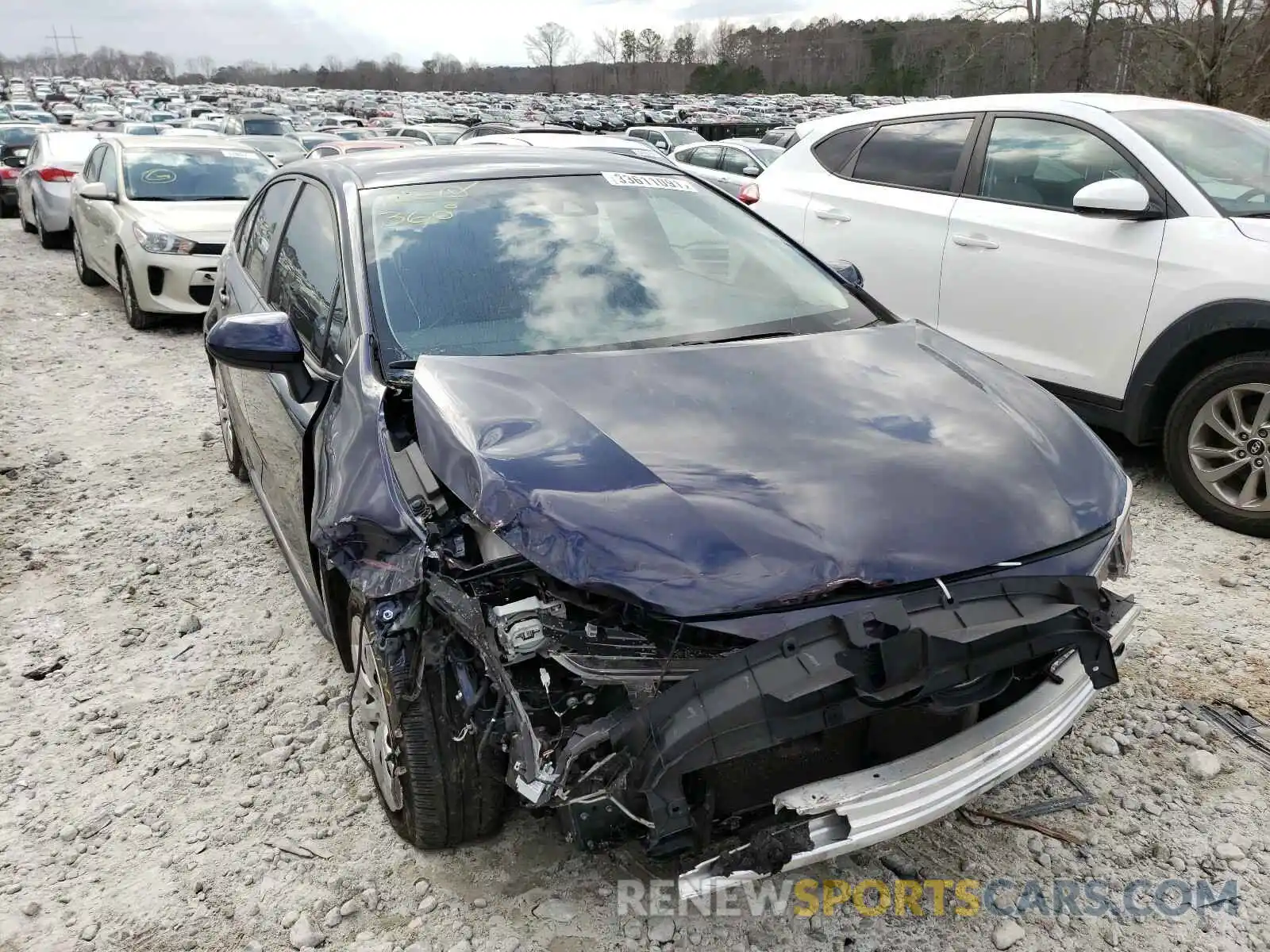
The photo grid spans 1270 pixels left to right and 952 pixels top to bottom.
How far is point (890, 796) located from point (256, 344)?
214cm

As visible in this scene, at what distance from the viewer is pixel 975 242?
193 inches

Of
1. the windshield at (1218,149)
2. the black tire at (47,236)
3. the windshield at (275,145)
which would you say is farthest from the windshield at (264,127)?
the windshield at (1218,149)

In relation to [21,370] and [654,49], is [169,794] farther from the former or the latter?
[654,49]

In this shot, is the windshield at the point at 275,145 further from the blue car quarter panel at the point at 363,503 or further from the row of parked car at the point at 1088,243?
the blue car quarter panel at the point at 363,503

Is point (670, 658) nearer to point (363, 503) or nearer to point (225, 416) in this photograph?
point (363, 503)

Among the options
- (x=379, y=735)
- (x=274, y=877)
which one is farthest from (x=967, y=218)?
(x=274, y=877)

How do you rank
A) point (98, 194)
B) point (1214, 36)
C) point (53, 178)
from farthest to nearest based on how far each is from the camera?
point (1214, 36), point (53, 178), point (98, 194)

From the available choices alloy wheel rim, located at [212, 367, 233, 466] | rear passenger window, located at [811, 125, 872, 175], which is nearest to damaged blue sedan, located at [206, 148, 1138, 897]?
alloy wheel rim, located at [212, 367, 233, 466]

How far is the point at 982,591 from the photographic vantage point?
1919mm

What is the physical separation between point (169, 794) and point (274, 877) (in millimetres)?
520

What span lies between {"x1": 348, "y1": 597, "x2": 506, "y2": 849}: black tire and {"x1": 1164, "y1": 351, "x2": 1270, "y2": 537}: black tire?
340 cm

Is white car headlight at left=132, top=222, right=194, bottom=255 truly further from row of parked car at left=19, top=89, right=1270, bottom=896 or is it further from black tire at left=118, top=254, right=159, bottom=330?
row of parked car at left=19, top=89, right=1270, bottom=896

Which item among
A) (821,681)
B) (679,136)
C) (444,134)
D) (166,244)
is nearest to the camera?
(821,681)

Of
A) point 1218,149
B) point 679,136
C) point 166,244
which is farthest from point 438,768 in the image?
point 679,136
